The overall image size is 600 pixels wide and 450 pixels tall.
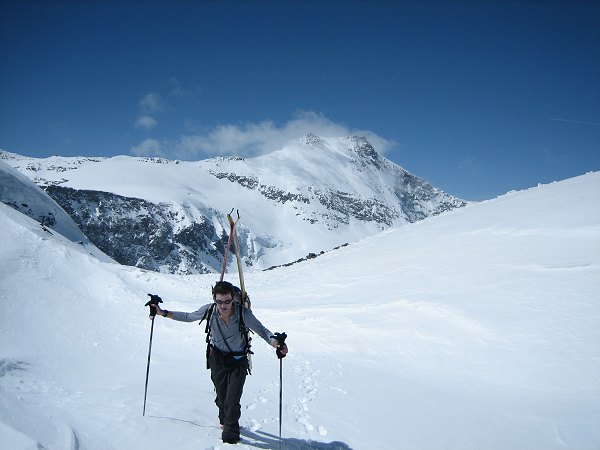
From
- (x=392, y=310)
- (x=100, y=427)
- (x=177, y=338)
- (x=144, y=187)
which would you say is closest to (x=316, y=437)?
(x=100, y=427)

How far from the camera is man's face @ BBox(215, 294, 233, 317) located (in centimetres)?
476

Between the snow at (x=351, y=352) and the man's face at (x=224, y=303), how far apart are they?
144 centimetres

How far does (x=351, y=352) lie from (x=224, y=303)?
627 centimetres

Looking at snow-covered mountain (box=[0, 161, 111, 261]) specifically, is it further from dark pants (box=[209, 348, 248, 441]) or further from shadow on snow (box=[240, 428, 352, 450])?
shadow on snow (box=[240, 428, 352, 450])

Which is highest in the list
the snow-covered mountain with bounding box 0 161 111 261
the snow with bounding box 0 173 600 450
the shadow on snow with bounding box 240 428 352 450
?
the snow-covered mountain with bounding box 0 161 111 261

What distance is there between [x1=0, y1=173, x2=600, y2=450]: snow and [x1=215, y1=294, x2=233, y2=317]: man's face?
1441 mm

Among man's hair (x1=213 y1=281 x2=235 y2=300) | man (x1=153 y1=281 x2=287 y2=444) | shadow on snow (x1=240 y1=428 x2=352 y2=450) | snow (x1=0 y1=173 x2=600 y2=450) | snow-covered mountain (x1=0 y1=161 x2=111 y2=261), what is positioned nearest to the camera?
man's hair (x1=213 y1=281 x2=235 y2=300)

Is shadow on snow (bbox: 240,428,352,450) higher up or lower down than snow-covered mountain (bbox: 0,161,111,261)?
lower down

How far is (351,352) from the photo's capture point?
10.2 m

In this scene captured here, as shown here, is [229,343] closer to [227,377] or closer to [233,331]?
[233,331]

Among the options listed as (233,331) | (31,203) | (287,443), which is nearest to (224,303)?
(233,331)

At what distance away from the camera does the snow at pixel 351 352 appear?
5286 mm

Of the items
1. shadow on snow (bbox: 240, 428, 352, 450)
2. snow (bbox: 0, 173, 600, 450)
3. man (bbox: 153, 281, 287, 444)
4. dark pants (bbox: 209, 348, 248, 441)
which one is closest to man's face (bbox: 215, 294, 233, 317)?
man (bbox: 153, 281, 287, 444)

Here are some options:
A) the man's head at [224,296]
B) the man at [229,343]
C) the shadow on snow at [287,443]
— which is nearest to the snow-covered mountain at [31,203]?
the man at [229,343]
